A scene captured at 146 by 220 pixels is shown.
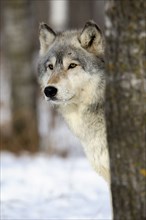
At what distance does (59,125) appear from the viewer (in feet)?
32.4

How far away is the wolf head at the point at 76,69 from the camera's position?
4516mm

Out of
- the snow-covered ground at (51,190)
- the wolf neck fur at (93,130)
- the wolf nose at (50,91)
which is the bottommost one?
the snow-covered ground at (51,190)

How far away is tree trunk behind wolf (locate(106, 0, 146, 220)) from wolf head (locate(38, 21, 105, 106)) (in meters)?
1.45

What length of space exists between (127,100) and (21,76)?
299 inches

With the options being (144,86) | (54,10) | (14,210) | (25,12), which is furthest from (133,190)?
(54,10)

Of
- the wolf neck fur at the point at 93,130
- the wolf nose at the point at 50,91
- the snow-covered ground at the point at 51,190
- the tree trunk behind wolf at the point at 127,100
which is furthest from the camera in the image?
the snow-covered ground at the point at 51,190

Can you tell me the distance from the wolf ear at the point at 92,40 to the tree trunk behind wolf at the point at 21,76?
5.16m

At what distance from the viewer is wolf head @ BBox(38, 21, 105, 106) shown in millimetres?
4516

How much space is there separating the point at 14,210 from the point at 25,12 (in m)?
5.22

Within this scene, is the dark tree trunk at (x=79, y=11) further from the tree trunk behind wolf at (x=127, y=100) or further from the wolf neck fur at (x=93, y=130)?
the tree trunk behind wolf at (x=127, y=100)

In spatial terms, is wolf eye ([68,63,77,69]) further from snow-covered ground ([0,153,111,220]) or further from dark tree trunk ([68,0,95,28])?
dark tree trunk ([68,0,95,28])

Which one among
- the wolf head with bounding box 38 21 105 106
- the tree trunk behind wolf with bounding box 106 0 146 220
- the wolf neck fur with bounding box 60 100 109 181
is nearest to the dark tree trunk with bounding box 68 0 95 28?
the wolf head with bounding box 38 21 105 106

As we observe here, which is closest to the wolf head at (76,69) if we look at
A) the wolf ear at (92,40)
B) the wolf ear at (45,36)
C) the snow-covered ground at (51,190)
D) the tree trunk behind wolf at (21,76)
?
the wolf ear at (92,40)

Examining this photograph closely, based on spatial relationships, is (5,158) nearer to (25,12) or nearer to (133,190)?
(25,12)
